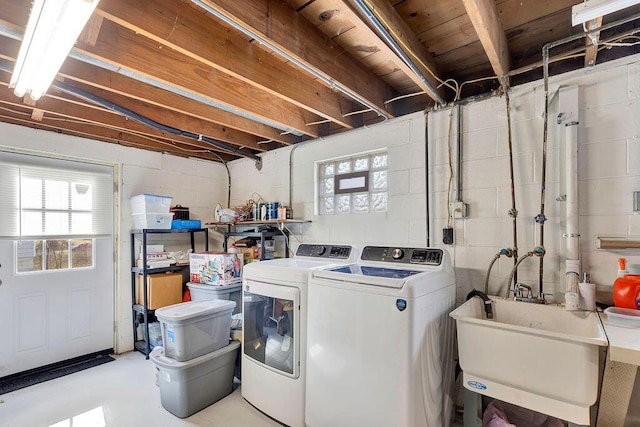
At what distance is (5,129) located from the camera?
2.76 meters

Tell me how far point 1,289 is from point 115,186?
1.30m

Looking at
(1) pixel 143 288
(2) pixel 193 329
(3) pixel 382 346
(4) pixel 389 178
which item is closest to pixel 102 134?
(1) pixel 143 288

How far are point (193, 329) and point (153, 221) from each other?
148 centimetres

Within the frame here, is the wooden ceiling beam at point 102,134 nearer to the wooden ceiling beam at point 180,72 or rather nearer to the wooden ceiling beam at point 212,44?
the wooden ceiling beam at point 180,72

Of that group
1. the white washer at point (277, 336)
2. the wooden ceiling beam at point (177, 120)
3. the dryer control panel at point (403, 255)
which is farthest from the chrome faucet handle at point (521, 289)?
the wooden ceiling beam at point (177, 120)

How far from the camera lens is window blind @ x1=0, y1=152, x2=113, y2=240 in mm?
2807

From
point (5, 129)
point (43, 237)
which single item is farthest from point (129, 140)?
point (43, 237)

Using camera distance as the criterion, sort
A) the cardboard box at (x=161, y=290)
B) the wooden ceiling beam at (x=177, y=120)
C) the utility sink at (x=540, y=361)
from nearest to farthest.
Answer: the utility sink at (x=540, y=361), the wooden ceiling beam at (x=177, y=120), the cardboard box at (x=161, y=290)

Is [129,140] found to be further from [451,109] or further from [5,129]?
[451,109]

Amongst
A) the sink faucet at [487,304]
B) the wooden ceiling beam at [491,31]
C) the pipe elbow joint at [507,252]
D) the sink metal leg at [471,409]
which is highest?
the wooden ceiling beam at [491,31]

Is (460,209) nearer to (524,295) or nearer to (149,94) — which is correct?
(524,295)

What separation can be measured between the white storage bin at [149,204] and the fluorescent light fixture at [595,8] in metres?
3.52

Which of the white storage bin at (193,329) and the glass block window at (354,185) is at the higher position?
the glass block window at (354,185)

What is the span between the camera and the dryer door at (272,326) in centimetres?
210
